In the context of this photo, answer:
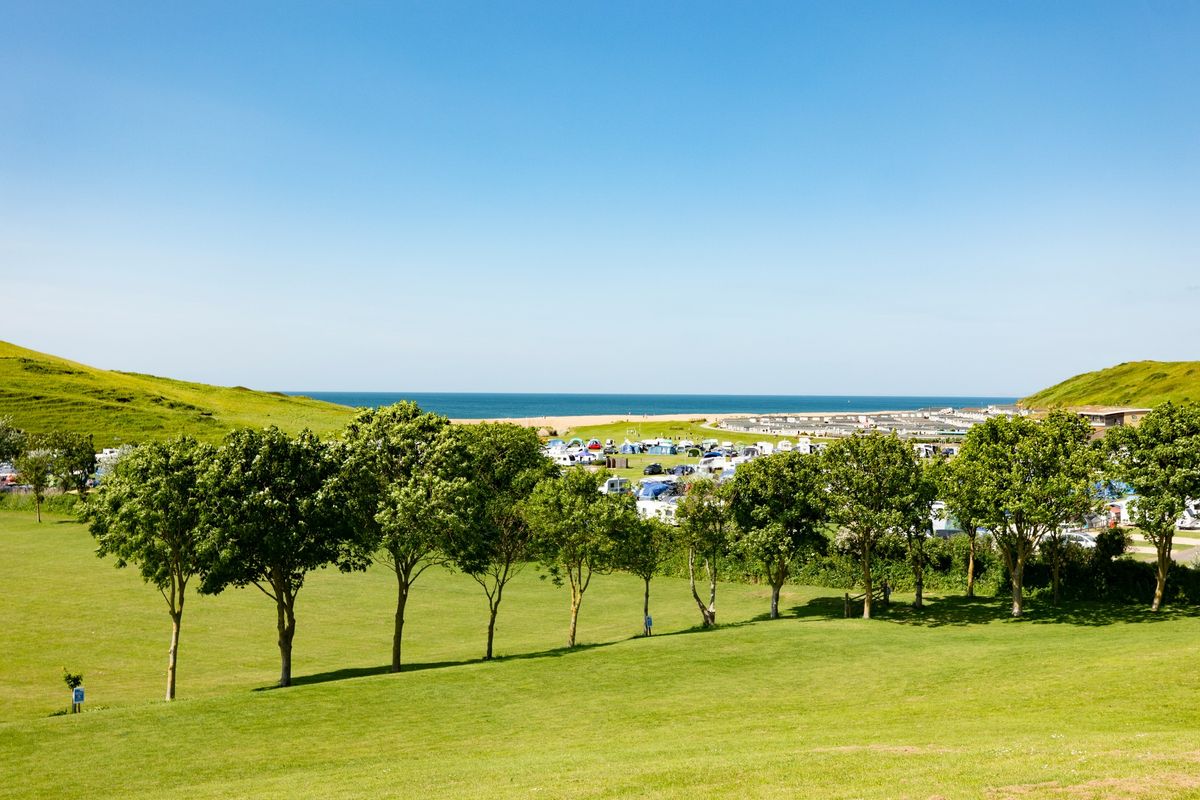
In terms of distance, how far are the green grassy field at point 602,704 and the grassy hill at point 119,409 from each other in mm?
82341

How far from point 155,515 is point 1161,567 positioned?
57.9 m

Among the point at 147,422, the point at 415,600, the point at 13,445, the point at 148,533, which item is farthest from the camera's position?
the point at 147,422

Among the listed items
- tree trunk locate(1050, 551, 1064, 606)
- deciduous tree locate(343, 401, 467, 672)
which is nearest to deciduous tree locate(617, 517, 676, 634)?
deciduous tree locate(343, 401, 467, 672)

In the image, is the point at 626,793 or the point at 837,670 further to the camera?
the point at 837,670

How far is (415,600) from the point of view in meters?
58.7

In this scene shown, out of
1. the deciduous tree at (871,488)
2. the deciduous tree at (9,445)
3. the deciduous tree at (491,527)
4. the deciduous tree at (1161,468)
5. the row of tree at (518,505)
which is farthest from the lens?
the deciduous tree at (9,445)

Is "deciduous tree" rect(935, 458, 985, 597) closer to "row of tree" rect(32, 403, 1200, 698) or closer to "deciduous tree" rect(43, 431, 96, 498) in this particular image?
"row of tree" rect(32, 403, 1200, 698)

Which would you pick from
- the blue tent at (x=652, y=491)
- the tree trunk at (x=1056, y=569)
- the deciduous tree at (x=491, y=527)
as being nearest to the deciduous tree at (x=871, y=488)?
the tree trunk at (x=1056, y=569)

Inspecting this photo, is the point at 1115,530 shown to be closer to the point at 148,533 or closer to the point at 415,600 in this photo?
the point at 415,600

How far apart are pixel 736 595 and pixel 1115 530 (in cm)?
2731

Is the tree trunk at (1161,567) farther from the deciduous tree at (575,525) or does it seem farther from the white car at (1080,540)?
the deciduous tree at (575,525)

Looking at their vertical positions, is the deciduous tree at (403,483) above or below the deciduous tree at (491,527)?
above

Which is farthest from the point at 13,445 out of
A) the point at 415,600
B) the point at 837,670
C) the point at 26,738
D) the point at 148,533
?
the point at 837,670

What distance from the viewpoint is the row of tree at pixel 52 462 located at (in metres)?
89.9
